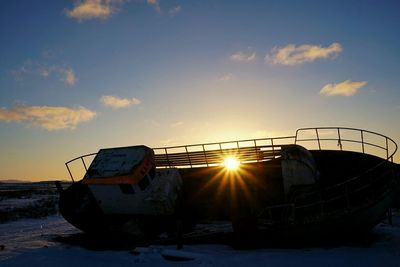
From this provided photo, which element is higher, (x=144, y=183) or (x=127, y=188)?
(x=144, y=183)

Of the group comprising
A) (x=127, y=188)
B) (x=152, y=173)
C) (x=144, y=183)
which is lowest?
(x=127, y=188)

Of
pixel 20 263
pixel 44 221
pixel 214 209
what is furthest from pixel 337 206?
pixel 44 221

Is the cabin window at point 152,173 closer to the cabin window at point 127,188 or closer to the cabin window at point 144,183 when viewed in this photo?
the cabin window at point 144,183

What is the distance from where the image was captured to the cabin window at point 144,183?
46.1 ft

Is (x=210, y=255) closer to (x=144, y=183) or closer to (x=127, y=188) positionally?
(x=144, y=183)

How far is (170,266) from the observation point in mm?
10156

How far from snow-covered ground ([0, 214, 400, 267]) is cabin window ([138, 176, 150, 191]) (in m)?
2.55

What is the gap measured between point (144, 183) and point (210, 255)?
15.4 ft

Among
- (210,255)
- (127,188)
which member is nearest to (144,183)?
(127,188)

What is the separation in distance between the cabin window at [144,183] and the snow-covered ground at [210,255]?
2.55 meters

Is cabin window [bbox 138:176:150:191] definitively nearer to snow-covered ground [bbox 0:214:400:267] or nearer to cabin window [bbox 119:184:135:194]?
cabin window [bbox 119:184:135:194]

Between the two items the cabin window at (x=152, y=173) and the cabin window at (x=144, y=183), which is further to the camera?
the cabin window at (x=152, y=173)

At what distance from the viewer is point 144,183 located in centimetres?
1425

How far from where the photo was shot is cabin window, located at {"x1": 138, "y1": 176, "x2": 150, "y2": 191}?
14.1m
